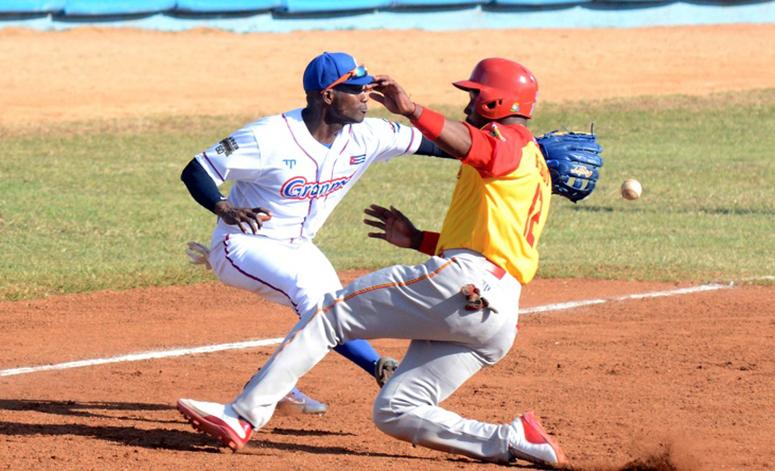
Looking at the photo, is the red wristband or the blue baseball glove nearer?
the red wristband

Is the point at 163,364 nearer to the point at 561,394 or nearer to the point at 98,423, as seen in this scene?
the point at 98,423

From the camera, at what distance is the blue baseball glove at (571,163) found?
6.65 m

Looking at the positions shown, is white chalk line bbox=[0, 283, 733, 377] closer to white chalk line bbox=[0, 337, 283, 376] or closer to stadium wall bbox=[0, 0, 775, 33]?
white chalk line bbox=[0, 337, 283, 376]

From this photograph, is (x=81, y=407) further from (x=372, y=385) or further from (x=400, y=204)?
(x=400, y=204)

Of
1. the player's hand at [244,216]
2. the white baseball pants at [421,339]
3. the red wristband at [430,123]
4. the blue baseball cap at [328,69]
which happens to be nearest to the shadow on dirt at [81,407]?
the player's hand at [244,216]

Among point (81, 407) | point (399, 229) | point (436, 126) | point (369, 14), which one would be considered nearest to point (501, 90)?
point (436, 126)

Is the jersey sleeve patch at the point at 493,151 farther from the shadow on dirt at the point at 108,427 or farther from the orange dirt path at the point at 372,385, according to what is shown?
the shadow on dirt at the point at 108,427

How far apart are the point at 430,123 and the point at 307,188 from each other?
1795 millimetres

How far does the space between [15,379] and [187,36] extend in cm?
2124

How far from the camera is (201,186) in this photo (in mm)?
6863

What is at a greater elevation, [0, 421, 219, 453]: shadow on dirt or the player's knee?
the player's knee

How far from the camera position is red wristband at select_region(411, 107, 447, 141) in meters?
5.54

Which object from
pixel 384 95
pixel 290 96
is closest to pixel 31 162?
pixel 290 96

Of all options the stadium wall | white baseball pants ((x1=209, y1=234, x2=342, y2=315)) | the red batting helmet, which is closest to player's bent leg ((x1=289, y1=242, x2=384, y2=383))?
white baseball pants ((x1=209, y1=234, x2=342, y2=315))
